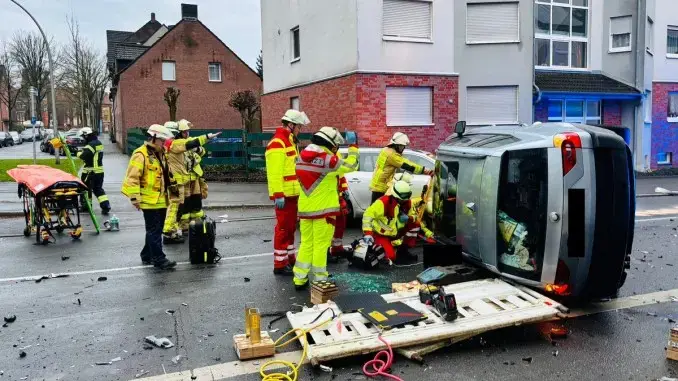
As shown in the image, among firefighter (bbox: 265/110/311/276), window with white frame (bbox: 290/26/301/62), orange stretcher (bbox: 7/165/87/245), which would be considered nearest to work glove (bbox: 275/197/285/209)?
firefighter (bbox: 265/110/311/276)

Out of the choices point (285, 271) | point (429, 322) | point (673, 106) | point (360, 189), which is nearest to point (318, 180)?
point (285, 271)

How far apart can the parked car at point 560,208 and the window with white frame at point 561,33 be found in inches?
649

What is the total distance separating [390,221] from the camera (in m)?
7.72

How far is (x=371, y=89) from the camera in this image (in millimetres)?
17422

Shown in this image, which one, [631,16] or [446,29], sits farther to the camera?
[631,16]

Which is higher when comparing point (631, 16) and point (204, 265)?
point (631, 16)

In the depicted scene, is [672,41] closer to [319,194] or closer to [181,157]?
[181,157]

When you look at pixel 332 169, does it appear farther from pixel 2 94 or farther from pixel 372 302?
pixel 2 94

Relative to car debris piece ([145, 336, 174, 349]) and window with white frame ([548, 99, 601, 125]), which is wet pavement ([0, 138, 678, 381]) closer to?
car debris piece ([145, 336, 174, 349])

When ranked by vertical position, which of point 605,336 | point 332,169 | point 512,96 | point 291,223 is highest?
point 512,96

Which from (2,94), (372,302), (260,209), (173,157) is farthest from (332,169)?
(2,94)

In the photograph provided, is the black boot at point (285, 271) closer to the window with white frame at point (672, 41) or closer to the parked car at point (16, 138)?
the window with white frame at point (672, 41)

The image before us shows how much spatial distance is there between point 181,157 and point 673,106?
2337cm

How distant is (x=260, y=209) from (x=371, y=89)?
5858 mm
